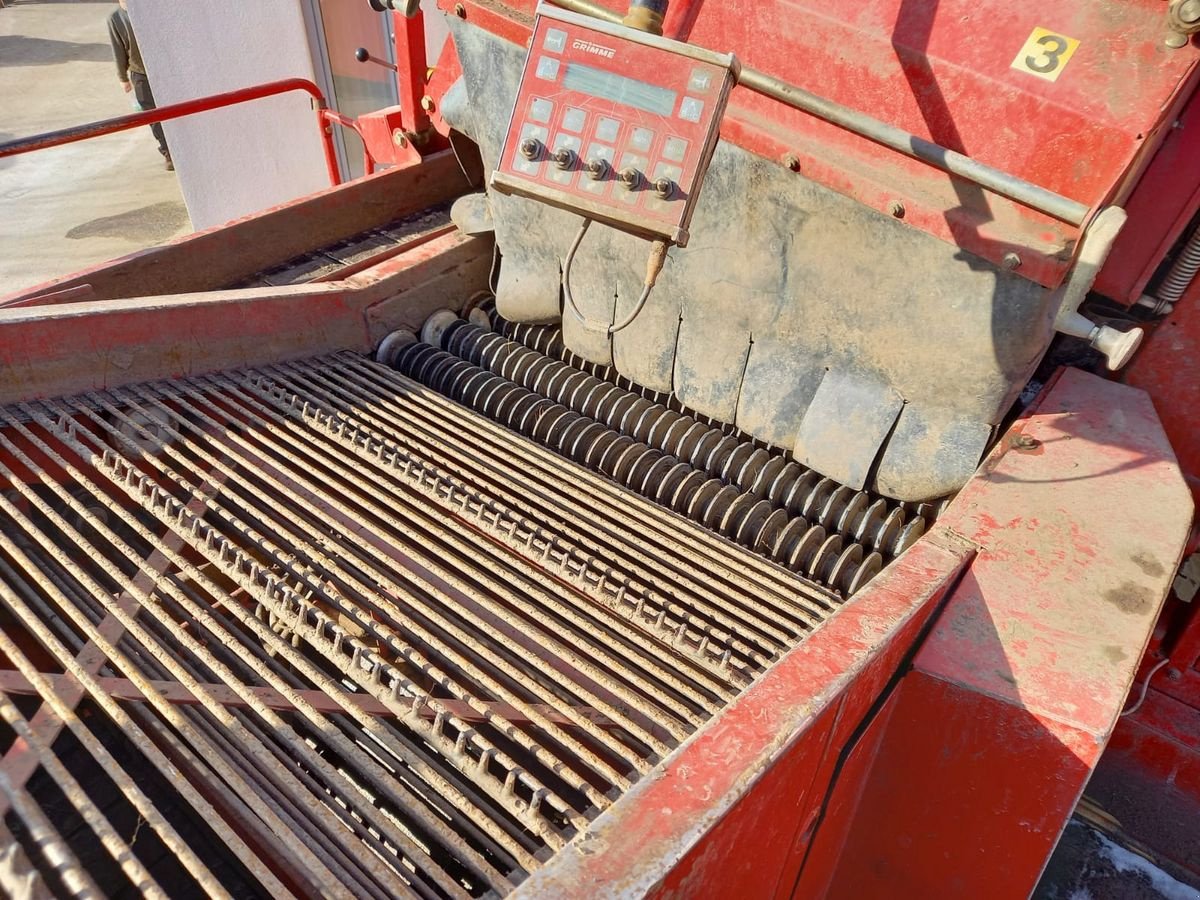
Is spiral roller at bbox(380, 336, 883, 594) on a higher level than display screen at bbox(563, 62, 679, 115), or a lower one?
lower

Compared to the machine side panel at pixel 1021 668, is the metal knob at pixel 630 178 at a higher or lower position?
higher

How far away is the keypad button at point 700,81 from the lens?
→ 1.83 m

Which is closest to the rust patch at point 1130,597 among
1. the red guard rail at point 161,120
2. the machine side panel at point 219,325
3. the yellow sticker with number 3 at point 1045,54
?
the yellow sticker with number 3 at point 1045,54

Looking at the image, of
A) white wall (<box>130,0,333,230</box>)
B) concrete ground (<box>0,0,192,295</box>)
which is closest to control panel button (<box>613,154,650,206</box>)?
white wall (<box>130,0,333,230</box>)

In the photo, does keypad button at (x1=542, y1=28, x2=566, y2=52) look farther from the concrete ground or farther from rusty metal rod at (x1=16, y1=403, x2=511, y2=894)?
the concrete ground

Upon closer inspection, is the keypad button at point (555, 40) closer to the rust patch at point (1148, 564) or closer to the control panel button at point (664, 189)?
the control panel button at point (664, 189)

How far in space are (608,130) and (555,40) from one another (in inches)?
10.1

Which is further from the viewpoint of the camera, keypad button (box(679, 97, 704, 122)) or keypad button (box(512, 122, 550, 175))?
keypad button (box(512, 122, 550, 175))

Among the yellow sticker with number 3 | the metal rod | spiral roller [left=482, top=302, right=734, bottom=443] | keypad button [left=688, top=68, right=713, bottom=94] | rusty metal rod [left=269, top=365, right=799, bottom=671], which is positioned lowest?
spiral roller [left=482, top=302, right=734, bottom=443]

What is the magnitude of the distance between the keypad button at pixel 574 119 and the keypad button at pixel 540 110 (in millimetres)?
46

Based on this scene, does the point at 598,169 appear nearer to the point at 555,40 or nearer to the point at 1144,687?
the point at 555,40

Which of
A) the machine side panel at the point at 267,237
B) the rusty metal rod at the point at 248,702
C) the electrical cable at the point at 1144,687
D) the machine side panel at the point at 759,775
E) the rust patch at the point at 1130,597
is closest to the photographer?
the machine side panel at the point at 759,775

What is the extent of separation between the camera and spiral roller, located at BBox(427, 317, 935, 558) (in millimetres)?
2342

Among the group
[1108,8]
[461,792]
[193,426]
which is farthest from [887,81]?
[193,426]
